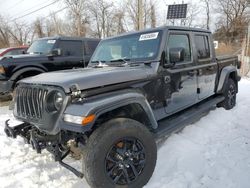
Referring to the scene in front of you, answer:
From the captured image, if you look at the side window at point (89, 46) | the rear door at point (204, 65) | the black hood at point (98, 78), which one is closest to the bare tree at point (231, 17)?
the side window at point (89, 46)

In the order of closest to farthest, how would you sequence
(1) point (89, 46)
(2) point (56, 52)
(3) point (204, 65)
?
(3) point (204, 65), (2) point (56, 52), (1) point (89, 46)

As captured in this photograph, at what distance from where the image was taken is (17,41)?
4672 cm

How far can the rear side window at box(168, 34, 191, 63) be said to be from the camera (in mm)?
4224

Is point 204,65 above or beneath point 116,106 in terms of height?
above

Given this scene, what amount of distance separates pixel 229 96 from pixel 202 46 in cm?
182

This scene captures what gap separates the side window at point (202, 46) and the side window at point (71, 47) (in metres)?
4.69

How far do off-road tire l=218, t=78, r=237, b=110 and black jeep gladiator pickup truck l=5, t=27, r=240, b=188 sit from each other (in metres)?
1.81

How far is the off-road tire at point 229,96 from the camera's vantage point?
6.21m

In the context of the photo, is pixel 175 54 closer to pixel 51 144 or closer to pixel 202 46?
pixel 202 46

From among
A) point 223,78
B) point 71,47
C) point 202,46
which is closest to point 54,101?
point 202,46

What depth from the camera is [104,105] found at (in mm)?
2840

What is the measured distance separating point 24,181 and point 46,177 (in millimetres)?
277

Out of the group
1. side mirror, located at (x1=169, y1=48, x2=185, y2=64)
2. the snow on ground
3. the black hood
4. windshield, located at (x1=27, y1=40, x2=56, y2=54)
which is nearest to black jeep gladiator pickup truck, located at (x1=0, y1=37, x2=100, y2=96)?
windshield, located at (x1=27, y1=40, x2=56, y2=54)

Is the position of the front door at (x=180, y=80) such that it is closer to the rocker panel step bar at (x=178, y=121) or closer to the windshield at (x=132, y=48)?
the rocker panel step bar at (x=178, y=121)
